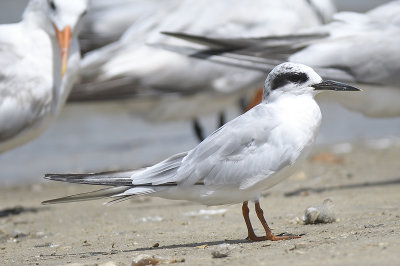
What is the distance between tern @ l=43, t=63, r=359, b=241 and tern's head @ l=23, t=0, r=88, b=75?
2045 mm

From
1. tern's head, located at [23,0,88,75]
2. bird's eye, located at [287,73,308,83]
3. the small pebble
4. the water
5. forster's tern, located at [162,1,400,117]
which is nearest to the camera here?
bird's eye, located at [287,73,308,83]

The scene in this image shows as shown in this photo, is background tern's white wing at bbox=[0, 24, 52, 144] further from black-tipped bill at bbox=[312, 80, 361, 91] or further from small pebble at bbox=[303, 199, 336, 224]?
black-tipped bill at bbox=[312, 80, 361, 91]

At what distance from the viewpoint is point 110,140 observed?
921 cm

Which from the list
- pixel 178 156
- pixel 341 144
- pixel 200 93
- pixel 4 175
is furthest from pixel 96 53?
pixel 178 156

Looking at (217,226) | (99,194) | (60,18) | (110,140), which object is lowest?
(110,140)

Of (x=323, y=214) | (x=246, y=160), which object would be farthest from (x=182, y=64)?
(x=246, y=160)

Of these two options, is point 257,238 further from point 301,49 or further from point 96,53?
point 96,53

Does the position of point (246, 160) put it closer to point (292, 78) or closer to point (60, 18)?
point (292, 78)

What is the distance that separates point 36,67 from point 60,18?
372 millimetres

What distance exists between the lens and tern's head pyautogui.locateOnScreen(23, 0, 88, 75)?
569 cm

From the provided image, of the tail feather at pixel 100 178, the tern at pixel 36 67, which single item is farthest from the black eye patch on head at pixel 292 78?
the tern at pixel 36 67

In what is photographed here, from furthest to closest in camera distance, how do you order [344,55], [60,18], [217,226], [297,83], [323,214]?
[344,55] → [60,18] → [217,226] → [323,214] → [297,83]

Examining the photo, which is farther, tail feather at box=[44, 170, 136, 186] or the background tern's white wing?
the background tern's white wing

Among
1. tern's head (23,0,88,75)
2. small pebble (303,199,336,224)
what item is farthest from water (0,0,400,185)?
small pebble (303,199,336,224)
